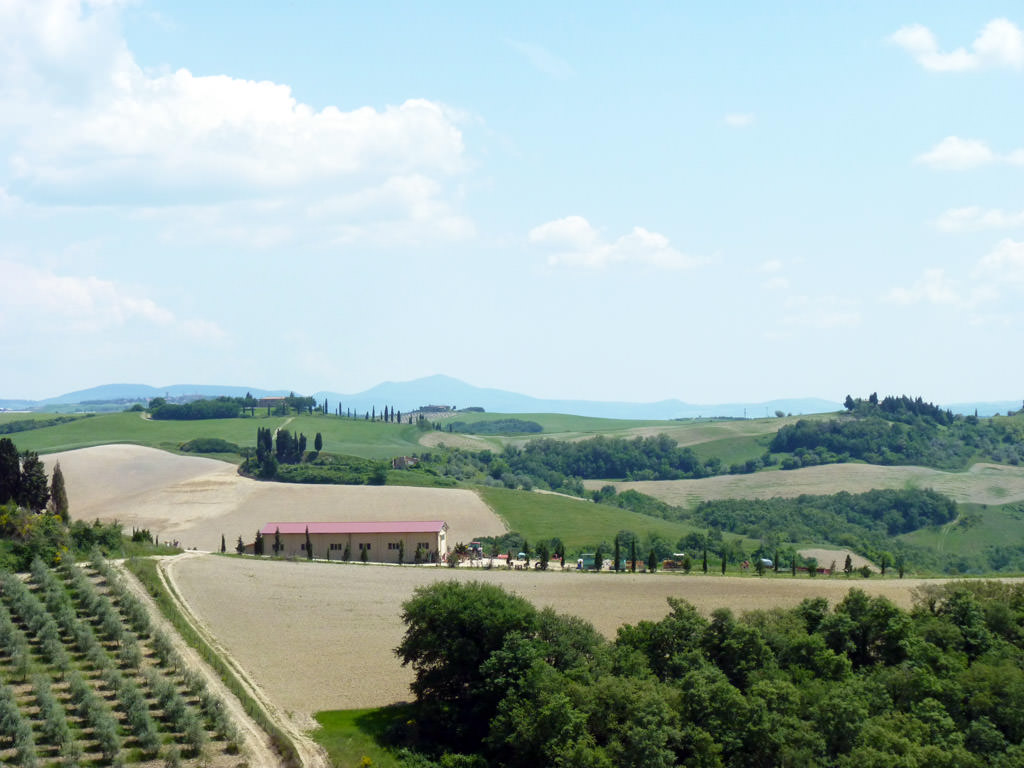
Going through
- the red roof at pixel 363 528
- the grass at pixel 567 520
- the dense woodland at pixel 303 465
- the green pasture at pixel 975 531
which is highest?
the dense woodland at pixel 303 465

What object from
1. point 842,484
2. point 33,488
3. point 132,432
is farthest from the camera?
point 132,432

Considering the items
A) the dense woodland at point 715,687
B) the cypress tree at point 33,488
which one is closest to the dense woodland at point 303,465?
the cypress tree at point 33,488

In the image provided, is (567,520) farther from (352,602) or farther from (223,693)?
(223,693)

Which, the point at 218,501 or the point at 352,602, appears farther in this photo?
the point at 218,501

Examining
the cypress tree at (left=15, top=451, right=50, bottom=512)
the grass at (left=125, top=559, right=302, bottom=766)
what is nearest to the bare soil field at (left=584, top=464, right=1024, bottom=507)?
the cypress tree at (left=15, top=451, right=50, bottom=512)

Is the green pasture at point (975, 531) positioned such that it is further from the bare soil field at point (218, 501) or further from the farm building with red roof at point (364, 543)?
the farm building with red roof at point (364, 543)

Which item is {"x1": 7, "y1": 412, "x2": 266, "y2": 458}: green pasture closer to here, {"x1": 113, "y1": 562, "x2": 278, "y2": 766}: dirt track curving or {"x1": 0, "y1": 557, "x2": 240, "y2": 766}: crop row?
{"x1": 113, "y1": 562, "x2": 278, "y2": 766}: dirt track curving

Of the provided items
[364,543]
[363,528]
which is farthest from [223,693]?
[363,528]
